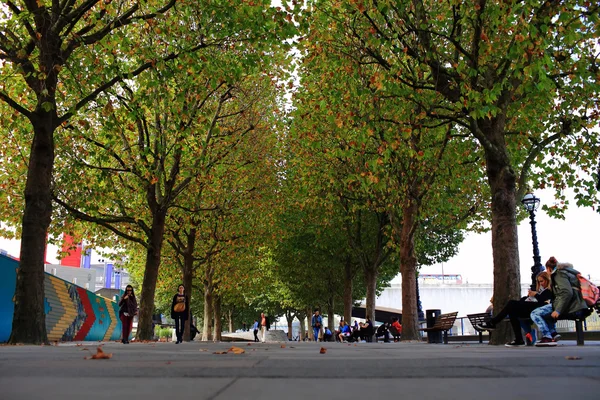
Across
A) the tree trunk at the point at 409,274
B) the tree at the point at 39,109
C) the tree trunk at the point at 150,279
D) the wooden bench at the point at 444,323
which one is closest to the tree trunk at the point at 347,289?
the tree trunk at the point at 409,274

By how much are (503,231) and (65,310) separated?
1447cm

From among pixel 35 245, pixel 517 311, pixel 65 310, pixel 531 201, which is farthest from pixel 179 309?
pixel 531 201

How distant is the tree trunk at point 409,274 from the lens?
1995 cm

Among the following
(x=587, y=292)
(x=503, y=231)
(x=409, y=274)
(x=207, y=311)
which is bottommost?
(x=207, y=311)

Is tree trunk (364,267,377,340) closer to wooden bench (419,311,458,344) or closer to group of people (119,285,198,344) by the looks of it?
wooden bench (419,311,458,344)

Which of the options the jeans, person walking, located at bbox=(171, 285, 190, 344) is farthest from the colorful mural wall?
the jeans

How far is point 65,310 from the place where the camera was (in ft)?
63.0

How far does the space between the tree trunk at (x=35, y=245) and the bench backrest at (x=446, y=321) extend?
34.9 ft

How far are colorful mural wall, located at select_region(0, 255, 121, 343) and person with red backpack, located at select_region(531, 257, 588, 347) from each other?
1193 cm

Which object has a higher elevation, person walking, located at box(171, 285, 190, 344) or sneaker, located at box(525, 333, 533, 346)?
person walking, located at box(171, 285, 190, 344)

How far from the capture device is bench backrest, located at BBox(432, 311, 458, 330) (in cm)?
1622

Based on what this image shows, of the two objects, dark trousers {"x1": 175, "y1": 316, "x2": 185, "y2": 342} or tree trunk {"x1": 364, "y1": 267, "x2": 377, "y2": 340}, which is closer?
dark trousers {"x1": 175, "y1": 316, "x2": 185, "y2": 342}

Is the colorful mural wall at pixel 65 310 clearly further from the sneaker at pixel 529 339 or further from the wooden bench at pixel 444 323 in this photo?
the sneaker at pixel 529 339

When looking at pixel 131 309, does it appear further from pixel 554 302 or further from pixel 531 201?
pixel 531 201
